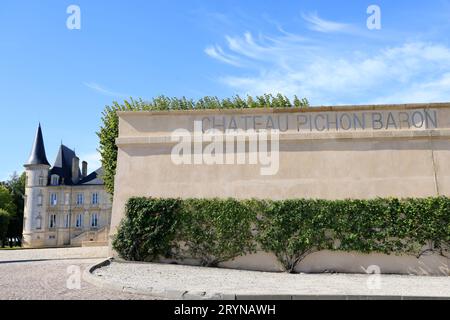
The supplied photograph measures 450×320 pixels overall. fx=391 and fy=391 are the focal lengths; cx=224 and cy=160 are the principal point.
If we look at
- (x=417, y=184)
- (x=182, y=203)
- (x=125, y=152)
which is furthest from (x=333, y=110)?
(x=125, y=152)

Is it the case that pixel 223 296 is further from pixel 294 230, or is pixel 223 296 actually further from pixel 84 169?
pixel 84 169

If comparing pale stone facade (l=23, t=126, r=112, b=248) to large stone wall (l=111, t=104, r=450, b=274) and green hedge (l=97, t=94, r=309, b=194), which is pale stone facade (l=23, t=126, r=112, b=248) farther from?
large stone wall (l=111, t=104, r=450, b=274)

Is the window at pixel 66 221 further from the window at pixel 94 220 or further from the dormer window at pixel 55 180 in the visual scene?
the dormer window at pixel 55 180

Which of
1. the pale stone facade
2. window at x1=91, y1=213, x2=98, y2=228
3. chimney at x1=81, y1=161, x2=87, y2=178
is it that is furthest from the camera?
chimney at x1=81, y1=161, x2=87, y2=178

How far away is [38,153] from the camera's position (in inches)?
2062

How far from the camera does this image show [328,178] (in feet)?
38.0

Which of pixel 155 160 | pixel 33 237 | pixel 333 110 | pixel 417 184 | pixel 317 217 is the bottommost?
pixel 33 237

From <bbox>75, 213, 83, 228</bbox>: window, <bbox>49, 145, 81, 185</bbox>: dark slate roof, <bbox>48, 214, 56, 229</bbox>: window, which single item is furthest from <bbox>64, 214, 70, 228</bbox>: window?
<bbox>49, 145, 81, 185</bbox>: dark slate roof

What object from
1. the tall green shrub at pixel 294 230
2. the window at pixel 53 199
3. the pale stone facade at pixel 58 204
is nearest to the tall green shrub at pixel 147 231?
the tall green shrub at pixel 294 230

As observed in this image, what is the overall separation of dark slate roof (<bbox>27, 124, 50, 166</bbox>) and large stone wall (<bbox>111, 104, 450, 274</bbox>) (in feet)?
148

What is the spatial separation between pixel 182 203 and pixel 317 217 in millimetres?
3865

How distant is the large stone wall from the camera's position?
451 inches

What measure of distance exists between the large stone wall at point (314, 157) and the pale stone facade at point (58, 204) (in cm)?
4184
